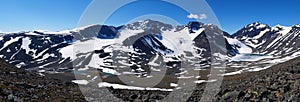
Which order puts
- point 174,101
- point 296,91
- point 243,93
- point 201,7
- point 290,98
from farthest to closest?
point 174,101 → point 243,93 → point 296,91 → point 290,98 → point 201,7

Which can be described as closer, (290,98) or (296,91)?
→ (290,98)

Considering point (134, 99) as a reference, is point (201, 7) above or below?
above

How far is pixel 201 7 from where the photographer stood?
59.8 ft

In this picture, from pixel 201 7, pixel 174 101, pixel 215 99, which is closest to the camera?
pixel 201 7

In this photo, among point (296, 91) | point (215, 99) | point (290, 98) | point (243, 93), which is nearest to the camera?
point (290, 98)

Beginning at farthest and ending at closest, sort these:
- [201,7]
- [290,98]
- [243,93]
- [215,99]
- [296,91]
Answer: [215,99] → [243,93] → [296,91] → [290,98] → [201,7]

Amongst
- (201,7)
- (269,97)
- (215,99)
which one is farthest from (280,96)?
(201,7)

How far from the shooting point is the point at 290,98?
22.5 metres

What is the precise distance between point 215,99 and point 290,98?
313 inches

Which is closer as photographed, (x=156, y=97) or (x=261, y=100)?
(x=261, y=100)

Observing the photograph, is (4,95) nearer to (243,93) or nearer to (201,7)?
(201,7)

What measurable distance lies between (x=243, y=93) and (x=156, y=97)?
11698 mm

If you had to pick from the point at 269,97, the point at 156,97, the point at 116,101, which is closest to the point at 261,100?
Answer: the point at 269,97

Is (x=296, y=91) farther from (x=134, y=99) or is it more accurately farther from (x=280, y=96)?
(x=134, y=99)
